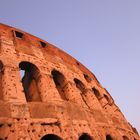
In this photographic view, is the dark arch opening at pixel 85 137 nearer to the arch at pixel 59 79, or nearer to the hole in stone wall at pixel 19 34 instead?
the arch at pixel 59 79

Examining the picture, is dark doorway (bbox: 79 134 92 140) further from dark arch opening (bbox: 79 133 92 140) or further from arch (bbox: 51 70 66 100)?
arch (bbox: 51 70 66 100)

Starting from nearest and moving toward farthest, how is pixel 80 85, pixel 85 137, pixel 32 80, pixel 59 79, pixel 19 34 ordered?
pixel 85 137, pixel 32 80, pixel 59 79, pixel 19 34, pixel 80 85

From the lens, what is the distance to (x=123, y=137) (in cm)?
1019

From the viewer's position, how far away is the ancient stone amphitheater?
6293mm

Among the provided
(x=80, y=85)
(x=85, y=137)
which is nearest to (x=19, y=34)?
(x=80, y=85)

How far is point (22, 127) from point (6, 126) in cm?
46

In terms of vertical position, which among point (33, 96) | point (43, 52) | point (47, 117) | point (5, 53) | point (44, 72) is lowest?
point (47, 117)

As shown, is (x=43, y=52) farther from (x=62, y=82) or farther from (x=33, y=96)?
(x=33, y=96)

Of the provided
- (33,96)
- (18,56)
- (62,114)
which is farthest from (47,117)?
(18,56)

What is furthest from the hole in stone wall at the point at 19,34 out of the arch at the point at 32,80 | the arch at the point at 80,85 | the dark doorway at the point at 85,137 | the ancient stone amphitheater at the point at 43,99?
the dark doorway at the point at 85,137

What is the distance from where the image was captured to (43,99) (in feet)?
26.3

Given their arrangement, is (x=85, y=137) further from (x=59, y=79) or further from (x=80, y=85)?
(x=80, y=85)

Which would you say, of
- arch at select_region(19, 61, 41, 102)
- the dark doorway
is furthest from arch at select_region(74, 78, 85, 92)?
the dark doorway

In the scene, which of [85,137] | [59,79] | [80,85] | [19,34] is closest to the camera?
[85,137]
